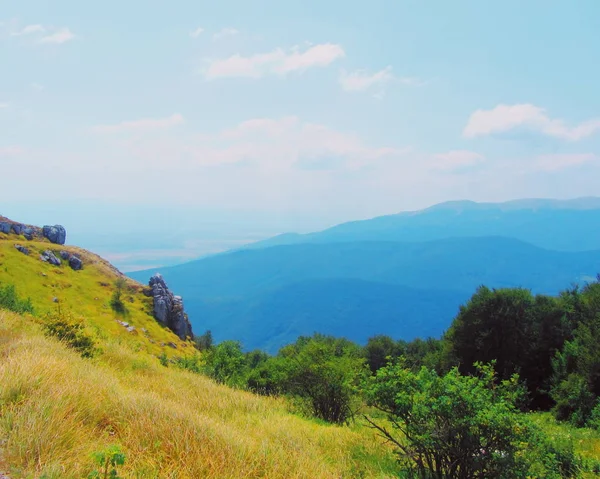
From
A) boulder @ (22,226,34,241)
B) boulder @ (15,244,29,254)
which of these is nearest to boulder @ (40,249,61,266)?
boulder @ (15,244,29,254)

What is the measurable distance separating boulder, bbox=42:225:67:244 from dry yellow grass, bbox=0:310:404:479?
395 ft

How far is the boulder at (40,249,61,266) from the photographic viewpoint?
89500 millimetres

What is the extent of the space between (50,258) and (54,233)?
23888 mm

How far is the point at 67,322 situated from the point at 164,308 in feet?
294

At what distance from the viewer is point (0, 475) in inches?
167

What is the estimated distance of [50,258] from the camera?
299ft

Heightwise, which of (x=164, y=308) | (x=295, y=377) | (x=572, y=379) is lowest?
(x=164, y=308)

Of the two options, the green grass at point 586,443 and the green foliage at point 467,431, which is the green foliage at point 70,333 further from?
the green grass at point 586,443

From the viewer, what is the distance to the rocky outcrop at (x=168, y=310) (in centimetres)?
9738

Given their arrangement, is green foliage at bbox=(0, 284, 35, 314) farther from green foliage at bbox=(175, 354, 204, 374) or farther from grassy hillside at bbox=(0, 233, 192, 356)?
grassy hillside at bbox=(0, 233, 192, 356)

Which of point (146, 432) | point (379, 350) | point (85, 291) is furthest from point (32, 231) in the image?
point (146, 432)

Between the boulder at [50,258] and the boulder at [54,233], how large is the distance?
64.5 ft

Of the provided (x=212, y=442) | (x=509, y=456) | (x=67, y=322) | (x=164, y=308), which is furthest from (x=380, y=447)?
(x=164, y=308)

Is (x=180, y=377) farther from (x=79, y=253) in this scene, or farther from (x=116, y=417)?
(x=79, y=253)
